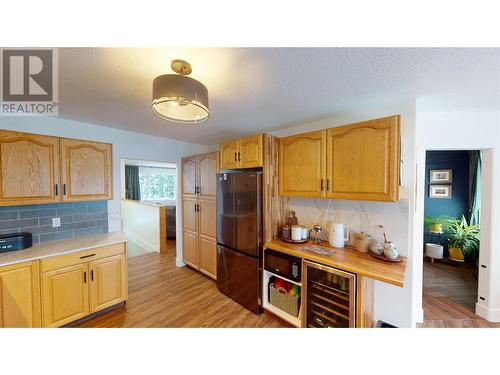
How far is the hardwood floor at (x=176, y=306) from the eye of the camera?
6.24ft

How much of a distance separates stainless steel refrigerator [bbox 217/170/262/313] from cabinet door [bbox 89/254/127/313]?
108cm

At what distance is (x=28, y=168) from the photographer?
5.44 feet

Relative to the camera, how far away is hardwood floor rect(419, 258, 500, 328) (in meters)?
1.95

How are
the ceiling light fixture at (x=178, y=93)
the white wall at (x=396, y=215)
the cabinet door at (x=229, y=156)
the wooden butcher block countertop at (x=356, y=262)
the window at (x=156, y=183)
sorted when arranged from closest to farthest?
the ceiling light fixture at (x=178, y=93), the wooden butcher block countertop at (x=356, y=262), the white wall at (x=396, y=215), the cabinet door at (x=229, y=156), the window at (x=156, y=183)

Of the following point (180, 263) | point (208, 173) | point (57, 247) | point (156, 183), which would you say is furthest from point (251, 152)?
point (156, 183)

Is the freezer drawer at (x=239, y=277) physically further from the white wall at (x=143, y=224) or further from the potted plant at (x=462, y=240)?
the potted plant at (x=462, y=240)

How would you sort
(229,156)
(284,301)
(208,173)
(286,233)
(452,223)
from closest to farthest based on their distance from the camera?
(284,301) → (286,233) → (229,156) → (208,173) → (452,223)

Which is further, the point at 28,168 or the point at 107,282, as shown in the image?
the point at 107,282

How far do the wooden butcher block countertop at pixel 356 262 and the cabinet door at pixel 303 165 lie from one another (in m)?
0.54

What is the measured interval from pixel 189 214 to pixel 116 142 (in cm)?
142

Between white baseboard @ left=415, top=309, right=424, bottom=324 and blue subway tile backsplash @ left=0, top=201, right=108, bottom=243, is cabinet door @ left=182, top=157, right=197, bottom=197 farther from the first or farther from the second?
white baseboard @ left=415, top=309, right=424, bottom=324

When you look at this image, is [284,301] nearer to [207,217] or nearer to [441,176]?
[207,217]

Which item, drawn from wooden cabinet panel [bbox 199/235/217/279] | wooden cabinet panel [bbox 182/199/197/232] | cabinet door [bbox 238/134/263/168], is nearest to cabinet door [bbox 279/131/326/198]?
cabinet door [bbox 238/134/263/168]

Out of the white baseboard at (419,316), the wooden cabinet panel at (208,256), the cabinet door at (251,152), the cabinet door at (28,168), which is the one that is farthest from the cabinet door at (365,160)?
the cabinet door at (28,168)
